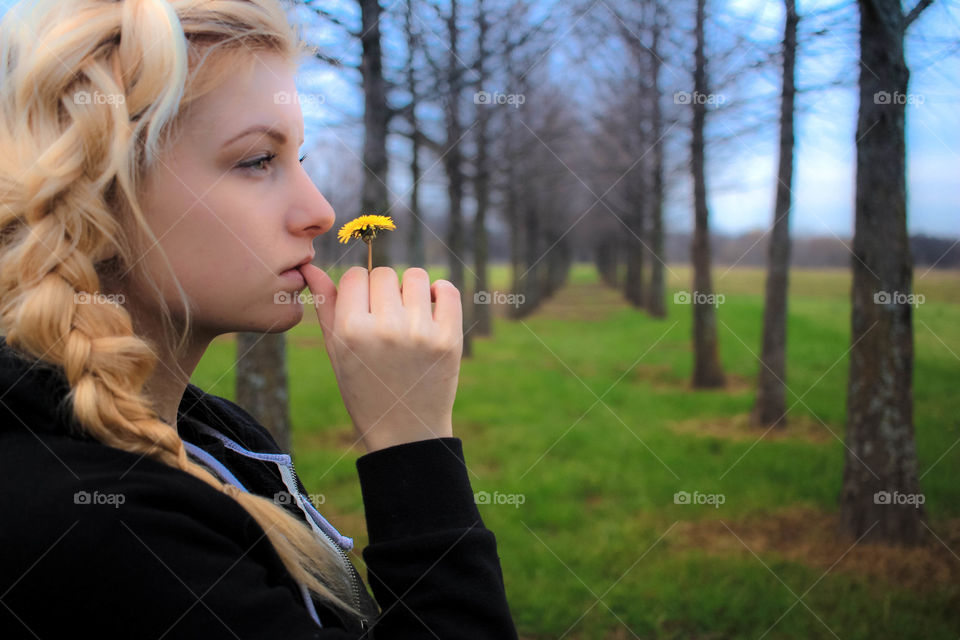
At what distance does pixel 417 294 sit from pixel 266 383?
4384mm

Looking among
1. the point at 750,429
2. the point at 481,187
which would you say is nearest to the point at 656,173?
the point at 481,187

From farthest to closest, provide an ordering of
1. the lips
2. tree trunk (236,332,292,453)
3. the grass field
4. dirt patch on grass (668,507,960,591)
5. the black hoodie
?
tree trunk (236,332,292,453), dirt patch on grass (668,507,960,591), the grass field, the lips, the black hoodie

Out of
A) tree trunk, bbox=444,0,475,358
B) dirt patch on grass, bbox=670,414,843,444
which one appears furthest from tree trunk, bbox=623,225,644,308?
dirt patch on grass, bbox=670,414,843,444

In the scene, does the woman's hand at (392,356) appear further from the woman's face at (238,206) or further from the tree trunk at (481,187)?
the tree trunk at (481,187)

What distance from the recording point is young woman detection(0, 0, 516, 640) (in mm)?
765

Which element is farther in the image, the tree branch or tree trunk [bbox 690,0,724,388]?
tree trunk [bbox 690,0,724,388]

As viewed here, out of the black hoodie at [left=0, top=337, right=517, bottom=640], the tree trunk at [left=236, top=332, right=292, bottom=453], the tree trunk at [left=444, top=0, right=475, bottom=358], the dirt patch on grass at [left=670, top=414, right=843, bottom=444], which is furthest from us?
the dirt patch on grass at [left=670, top=414, right=843, bottom=444]

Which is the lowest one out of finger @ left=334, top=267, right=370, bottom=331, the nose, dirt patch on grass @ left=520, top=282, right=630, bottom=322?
finger @ left=334, top=267, right=370, bottom=331

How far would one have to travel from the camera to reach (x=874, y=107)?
4395 mm

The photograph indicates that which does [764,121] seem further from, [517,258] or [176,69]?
[517,258]

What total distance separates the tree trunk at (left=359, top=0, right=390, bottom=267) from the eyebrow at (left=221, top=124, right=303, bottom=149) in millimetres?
4519

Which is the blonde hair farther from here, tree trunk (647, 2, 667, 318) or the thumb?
tree trunk (647, 2, 667, 318)

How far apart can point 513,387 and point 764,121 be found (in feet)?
16.3

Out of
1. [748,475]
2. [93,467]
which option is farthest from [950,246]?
[93,467]
